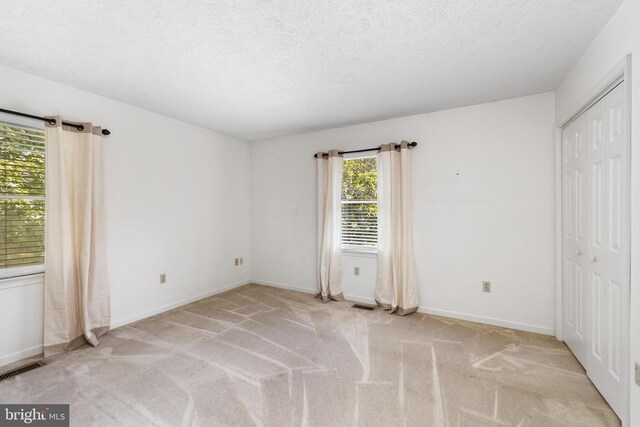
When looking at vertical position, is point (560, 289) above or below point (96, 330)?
above

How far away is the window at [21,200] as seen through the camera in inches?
98.7


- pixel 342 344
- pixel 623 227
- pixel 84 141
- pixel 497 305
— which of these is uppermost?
pixel 84 141

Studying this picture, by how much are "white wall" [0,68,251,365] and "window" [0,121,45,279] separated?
0.19 meters

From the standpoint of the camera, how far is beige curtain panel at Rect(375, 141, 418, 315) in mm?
3658

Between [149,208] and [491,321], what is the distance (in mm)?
4285

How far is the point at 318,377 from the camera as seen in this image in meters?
2.28

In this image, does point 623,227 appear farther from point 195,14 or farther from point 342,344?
point 195,14

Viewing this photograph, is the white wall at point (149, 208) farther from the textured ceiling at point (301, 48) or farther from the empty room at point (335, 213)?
the textured ceiling at point (301, 48)

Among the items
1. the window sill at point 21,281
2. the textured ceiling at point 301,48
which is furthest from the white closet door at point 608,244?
the window sill at point 21,281

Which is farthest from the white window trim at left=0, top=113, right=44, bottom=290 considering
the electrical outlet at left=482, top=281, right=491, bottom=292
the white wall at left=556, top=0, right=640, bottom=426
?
the electrical outlet at left=482, top=281, right=491, bottom=292

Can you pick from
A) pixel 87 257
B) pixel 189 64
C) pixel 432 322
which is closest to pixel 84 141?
pixel 87 257

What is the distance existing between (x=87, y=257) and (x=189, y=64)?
207 cm

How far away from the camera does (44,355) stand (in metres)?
2.60

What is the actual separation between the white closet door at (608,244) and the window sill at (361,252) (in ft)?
7.43
